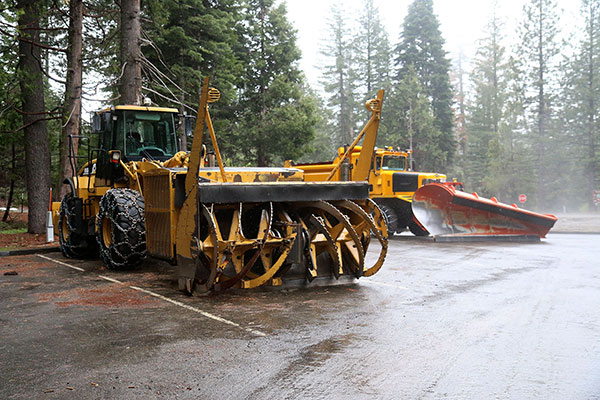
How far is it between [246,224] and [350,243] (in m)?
1.54

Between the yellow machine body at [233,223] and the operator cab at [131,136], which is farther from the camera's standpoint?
the operator cab at [131,136]

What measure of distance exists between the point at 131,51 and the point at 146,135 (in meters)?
4.03

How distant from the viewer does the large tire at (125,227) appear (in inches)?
366

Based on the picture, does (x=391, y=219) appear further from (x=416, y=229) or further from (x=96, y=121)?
(x=96, y=121)

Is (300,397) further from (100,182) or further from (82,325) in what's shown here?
(100,182)

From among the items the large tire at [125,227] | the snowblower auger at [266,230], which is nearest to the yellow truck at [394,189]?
the large tire at [125,227]

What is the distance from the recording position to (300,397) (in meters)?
3.89

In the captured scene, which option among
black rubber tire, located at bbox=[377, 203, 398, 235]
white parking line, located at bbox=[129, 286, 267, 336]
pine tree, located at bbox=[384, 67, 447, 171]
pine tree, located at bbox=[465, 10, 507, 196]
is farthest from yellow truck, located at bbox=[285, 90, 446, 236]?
pine tree, located at bbox=[465, 10, 507, 196]

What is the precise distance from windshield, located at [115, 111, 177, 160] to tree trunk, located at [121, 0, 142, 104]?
340cm

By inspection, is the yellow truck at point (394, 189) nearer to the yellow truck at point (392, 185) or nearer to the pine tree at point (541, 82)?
the yellow truck at point (392, 185)

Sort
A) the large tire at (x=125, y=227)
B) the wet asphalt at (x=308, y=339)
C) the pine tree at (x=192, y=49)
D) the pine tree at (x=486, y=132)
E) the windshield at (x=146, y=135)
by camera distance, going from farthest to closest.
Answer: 1. the pine tree at (x=486, y=132)
2. the pine tree at (x=192, y=49)
3. the windshield at (x=146, y=135)
4. the large tire at (x=125, y=227)
5. the wet asphalt at (x=308, y=339)

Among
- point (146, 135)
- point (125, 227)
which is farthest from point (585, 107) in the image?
point (125, 227)

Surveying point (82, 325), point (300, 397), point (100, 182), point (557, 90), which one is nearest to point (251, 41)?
point (100, 182)

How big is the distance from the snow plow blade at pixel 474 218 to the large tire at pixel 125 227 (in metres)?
9.25
